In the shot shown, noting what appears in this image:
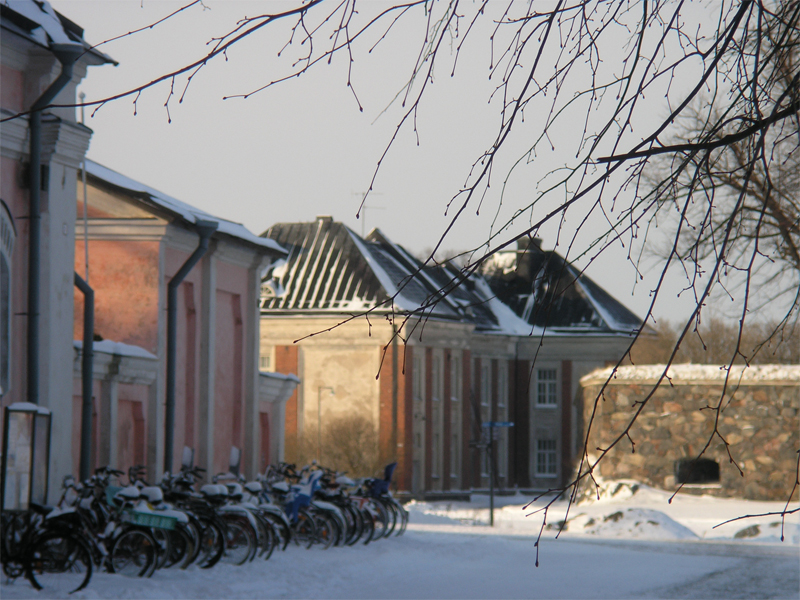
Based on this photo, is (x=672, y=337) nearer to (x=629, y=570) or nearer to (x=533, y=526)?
(x=533, y=526)

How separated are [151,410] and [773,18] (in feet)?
47.7

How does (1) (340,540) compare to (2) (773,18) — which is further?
(1) (340,540)

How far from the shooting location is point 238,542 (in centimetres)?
1340

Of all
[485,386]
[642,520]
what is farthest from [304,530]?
[485,386]

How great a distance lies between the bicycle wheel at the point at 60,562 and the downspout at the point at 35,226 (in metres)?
2.29

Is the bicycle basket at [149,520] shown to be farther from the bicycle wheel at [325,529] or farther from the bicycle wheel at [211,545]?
the bicycle wheel at [325,529]

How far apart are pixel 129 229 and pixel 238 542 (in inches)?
259

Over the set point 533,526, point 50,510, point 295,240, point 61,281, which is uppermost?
point 295,240

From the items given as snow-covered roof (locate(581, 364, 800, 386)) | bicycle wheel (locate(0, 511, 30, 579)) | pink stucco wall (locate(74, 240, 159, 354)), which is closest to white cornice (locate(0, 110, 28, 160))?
bicycle wheel (locate(0, 511, 30, 579))

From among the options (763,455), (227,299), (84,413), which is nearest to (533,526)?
(763,455)

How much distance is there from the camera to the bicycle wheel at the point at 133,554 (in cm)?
1130

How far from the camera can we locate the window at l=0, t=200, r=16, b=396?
11023 mm

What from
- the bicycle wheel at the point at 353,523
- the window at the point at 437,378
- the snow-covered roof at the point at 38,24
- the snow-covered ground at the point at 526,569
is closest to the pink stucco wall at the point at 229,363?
the snow-covered ground at the point at 526,569

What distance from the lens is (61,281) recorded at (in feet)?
41.2
